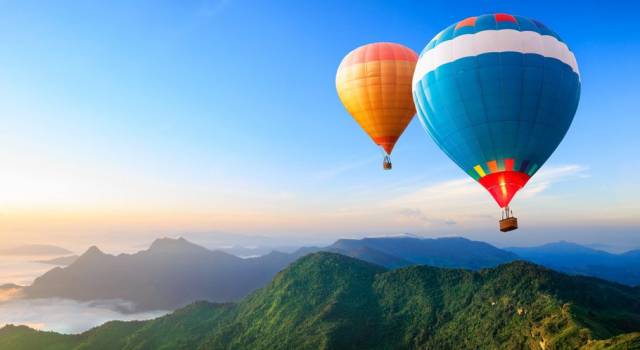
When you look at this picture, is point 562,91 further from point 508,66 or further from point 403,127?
point 403,127

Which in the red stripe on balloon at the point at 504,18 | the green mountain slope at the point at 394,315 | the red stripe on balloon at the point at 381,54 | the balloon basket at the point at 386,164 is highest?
the red stripe on balloon at the point at 381,54

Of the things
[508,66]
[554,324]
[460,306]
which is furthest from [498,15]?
[460,306]

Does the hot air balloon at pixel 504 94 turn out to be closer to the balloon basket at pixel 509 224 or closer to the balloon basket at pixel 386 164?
the balloon basket at pixel 509 224

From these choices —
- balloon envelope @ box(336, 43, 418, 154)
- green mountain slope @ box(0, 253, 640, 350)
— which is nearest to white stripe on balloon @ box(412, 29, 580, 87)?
balloon envelope @ box(336, 43, 418, 154)

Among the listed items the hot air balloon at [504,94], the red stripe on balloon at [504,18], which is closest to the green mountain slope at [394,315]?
the hot air balloon at [504,94]

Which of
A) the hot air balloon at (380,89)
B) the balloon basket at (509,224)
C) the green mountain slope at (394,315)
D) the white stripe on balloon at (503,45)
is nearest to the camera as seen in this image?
the balloon basket at (509,224)

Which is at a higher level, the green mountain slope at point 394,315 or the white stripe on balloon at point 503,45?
the white stripe on balloon at point 503,45
